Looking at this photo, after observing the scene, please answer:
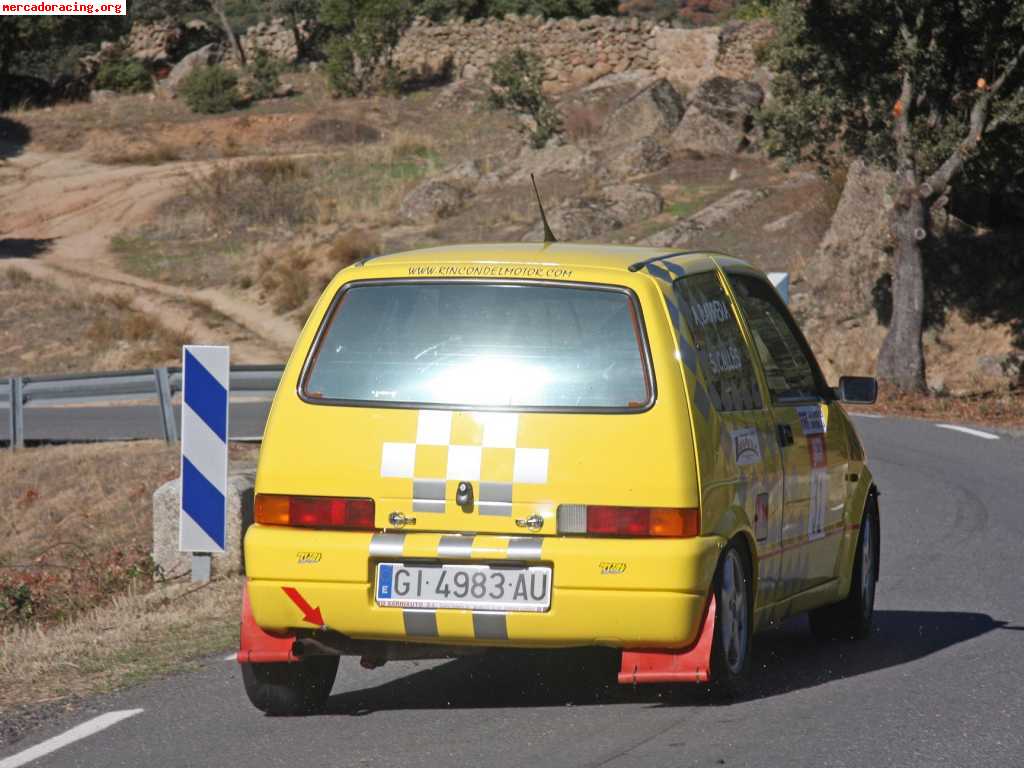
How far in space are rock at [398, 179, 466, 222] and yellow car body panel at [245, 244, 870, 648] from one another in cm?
3709

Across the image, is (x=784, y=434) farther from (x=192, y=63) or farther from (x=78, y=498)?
(x=192, y=63)

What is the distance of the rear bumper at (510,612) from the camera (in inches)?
240

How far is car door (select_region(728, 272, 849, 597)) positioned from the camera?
7.40 meters

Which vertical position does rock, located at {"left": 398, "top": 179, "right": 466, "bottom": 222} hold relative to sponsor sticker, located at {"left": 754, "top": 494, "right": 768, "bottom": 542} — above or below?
Answer: below

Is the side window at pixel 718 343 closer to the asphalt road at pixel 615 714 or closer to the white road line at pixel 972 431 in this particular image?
the asphalt road at pixel 615 714

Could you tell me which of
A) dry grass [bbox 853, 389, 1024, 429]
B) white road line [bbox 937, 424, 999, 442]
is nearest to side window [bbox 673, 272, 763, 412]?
white road line [bbox 937, 424, 999, 442]

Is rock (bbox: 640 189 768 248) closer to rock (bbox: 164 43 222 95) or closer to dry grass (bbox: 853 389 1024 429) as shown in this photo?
dry grass (bbox: 853 389 1024 429)

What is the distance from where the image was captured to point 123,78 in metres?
68.9

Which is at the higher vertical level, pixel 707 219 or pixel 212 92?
pixel 212 92

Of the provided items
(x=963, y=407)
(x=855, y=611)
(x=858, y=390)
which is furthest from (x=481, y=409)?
(x=963, y=407)

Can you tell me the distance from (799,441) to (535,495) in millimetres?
1814

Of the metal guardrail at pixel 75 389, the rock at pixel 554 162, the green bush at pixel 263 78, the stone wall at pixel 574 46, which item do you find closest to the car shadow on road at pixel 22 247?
the rock at pixel 554 162

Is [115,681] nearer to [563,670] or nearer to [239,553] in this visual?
[563,670]

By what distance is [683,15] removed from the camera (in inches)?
4250
